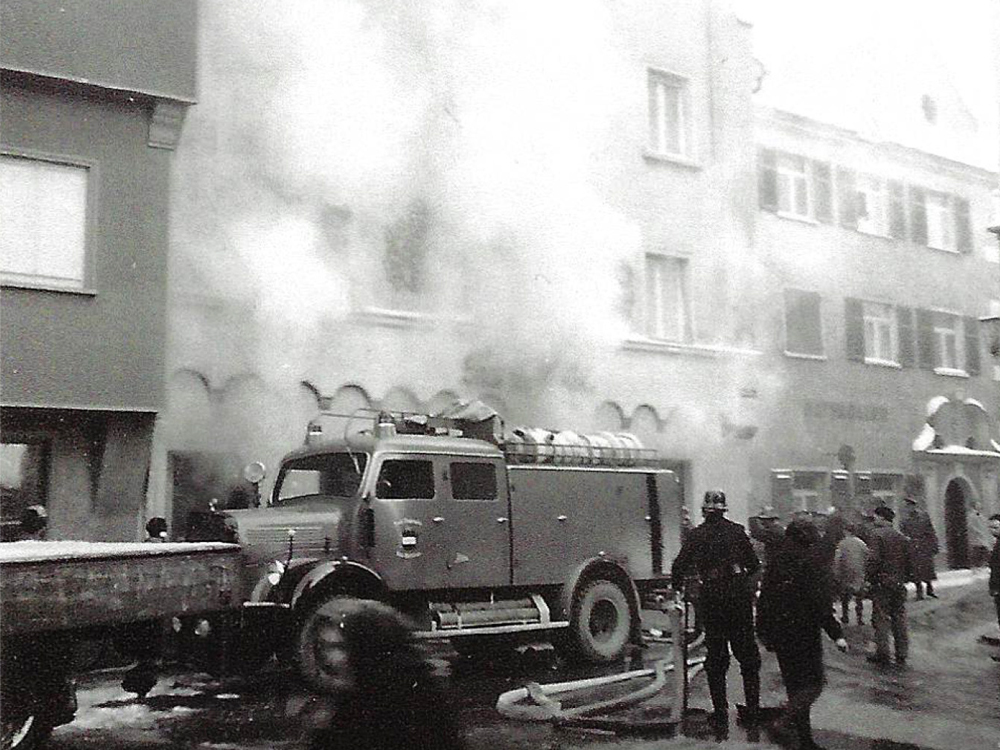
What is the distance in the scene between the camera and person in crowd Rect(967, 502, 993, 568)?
19234 mm

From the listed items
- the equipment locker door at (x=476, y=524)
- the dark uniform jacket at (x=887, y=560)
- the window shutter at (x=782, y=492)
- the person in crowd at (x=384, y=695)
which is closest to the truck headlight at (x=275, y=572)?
the equipment locker door at (x=476, y=524)

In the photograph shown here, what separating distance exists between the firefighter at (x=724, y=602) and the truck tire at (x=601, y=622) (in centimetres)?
294

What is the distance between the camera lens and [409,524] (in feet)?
32.2

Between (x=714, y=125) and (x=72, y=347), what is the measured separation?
40.1 ft

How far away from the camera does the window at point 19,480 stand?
10.7m

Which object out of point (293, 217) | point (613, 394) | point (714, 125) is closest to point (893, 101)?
point (714, 125)

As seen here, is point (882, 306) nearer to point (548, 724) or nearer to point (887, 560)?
point (887, 560)

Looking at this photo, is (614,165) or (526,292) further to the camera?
(614,165)

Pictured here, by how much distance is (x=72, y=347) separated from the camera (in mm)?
10680

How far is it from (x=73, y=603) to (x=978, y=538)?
1739 centimetres

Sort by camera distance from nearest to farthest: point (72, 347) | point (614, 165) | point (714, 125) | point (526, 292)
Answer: point (72, 347), point (526, 292), point (614, 165), point (714, 125)

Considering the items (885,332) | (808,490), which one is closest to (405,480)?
(808,490)

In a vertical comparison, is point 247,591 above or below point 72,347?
below

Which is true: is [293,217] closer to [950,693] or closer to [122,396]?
[122,396]
